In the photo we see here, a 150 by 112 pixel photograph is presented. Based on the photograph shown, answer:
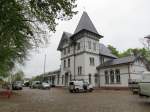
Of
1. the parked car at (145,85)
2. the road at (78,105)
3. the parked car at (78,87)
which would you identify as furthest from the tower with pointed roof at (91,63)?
the parked car at (145,85)

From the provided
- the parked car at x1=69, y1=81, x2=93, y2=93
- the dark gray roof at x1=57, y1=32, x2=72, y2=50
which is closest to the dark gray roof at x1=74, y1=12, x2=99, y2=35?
the dark gray roof at x1=57, y1=32, x2=72, y2=50

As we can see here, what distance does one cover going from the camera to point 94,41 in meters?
44.0

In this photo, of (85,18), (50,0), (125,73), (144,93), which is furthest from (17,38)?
(85,18)

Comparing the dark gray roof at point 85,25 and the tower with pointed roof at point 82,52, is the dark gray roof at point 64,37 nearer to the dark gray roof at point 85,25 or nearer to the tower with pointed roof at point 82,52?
the tower with pointed roof at point 82,52

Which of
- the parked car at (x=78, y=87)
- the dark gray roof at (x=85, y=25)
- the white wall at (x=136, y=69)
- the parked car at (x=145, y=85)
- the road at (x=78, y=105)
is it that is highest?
the dark gray roof at (x=85, y=25)

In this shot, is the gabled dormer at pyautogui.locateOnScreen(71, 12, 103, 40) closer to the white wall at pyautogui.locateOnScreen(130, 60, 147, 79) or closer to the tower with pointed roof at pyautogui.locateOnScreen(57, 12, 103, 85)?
the tower with pointed roof at pyautogui.locateOnScreen(57, 12, 103, 85)

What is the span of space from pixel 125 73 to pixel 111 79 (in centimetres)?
405

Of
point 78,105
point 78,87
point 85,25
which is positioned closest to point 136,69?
point 78,87

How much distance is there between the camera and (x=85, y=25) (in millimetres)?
43438

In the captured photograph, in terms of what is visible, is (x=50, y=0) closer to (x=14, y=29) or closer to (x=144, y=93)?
(x=14, y=29)

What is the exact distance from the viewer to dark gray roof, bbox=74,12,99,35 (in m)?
43.2

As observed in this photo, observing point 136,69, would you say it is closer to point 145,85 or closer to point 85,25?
point 85,25

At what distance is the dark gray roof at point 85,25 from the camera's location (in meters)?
43.2

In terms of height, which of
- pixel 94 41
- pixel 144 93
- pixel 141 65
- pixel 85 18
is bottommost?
pixel 144 93
